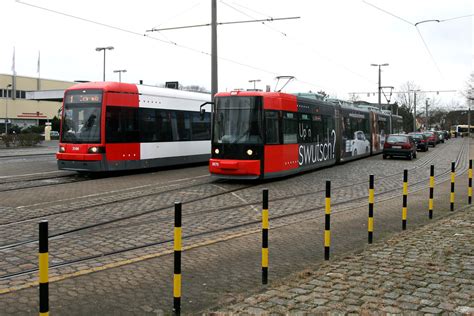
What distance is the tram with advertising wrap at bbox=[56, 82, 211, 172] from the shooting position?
57.1 feet

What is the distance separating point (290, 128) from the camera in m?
18.1

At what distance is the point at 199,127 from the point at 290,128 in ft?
19.1

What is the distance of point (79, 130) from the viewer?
58.0ft

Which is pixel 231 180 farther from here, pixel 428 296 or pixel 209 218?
pixel 428 296

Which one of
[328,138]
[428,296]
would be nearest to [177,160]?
[328,138]

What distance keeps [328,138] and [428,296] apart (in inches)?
708

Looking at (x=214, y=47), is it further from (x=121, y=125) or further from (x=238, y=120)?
(x=238, y=120)

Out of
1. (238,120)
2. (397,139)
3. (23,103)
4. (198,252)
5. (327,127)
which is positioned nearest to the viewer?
(198,252)

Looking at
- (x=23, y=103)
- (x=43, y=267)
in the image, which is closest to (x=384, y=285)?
(x=43, y=267)

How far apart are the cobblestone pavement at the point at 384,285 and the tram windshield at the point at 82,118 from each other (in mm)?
12215

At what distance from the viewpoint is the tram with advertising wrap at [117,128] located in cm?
1739

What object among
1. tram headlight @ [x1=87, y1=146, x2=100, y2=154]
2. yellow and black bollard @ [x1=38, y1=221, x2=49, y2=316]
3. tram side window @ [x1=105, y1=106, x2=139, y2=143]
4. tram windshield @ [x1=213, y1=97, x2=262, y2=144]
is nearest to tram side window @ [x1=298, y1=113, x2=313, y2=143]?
tram windshield @ [x1=213, y1=97, x2=262, y2=144]

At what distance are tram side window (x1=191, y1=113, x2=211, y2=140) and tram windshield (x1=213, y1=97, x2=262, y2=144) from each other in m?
5.67

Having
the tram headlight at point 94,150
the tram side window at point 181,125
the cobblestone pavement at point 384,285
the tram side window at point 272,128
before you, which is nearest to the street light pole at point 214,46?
the tram side window at point 181,125
